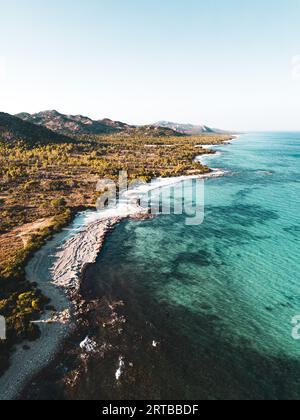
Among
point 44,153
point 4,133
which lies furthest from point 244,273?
point 4,133

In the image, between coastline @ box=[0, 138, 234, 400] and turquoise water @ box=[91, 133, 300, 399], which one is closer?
turquoise water @ box=[91, 133, 300, 399]

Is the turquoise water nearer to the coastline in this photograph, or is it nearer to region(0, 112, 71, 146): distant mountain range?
the coastline

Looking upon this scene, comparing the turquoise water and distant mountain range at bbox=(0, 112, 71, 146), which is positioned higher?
distant mountain range at bbox=(0, 112, 71, 146)

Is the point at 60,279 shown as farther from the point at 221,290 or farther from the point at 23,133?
the point at 23,133

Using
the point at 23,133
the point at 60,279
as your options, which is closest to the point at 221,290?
the point at 60,279

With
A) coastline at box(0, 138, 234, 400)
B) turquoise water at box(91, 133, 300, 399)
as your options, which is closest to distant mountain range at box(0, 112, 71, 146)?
coastline at box(0, 138, 234, 400)

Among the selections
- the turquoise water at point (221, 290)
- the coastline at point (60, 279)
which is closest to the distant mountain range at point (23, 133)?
the coastline at point (60, 279)
